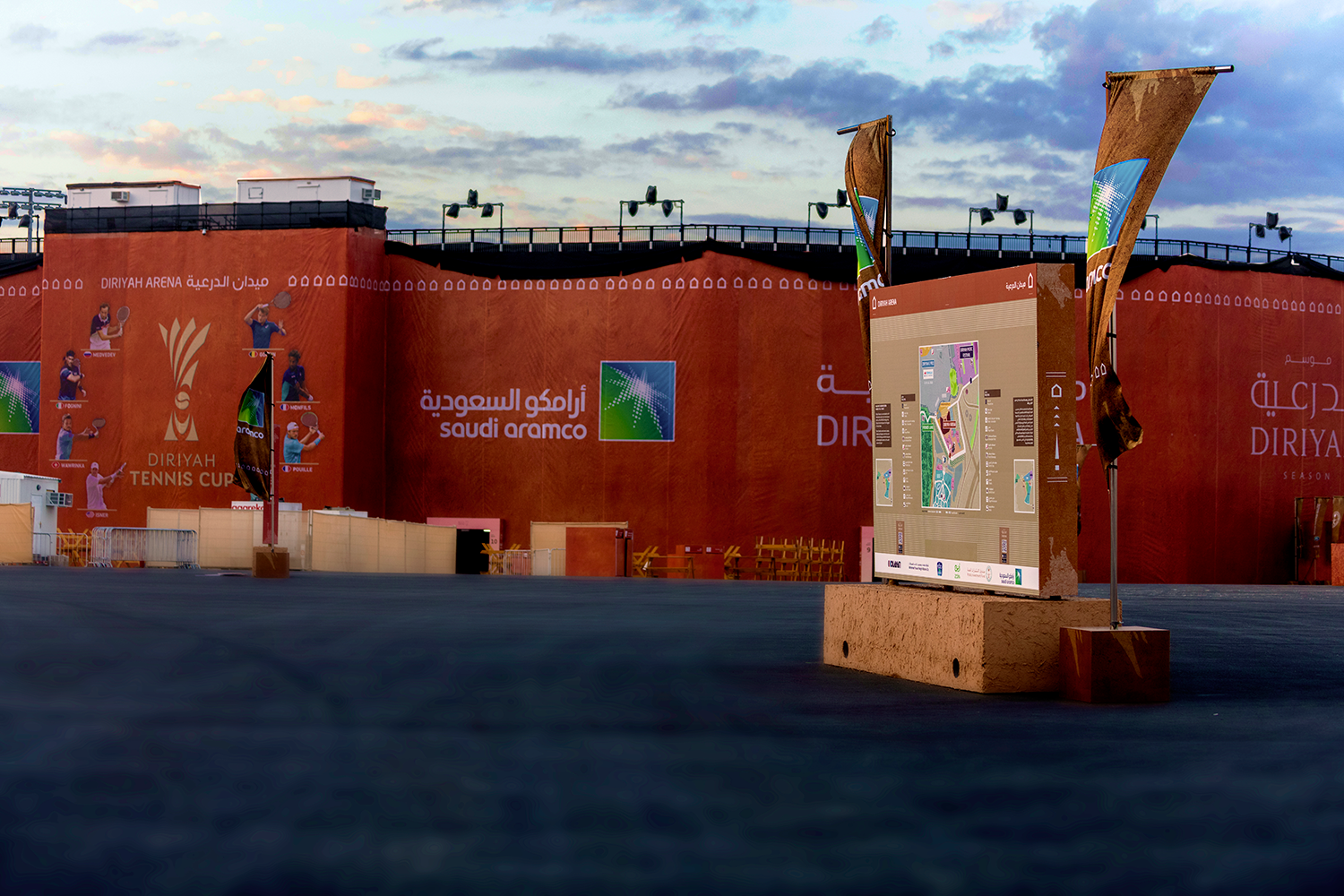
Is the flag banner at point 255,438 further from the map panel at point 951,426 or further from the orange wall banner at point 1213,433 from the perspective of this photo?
the orange wall banner at point 1213,433

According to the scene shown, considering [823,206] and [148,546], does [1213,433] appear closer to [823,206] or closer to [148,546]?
[823,206]

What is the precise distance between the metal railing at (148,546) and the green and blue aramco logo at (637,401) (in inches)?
537

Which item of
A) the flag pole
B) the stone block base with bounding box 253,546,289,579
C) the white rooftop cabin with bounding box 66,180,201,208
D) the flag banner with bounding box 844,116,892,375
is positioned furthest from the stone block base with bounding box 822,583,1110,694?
the white rooftop cabin with bounding box 66,180,201,208

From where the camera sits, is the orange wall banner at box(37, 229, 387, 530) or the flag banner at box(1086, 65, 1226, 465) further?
the orange wall banner at box(37, 229, 387, 530)

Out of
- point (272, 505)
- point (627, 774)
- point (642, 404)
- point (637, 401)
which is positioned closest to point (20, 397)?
point (272, 505)

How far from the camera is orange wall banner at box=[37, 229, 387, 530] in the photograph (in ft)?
140

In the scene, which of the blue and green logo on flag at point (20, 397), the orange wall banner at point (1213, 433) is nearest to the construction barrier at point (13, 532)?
the blue and green logo on flag at point (20, 397)

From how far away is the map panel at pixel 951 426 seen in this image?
36.6ft

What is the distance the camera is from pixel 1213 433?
43.0 m

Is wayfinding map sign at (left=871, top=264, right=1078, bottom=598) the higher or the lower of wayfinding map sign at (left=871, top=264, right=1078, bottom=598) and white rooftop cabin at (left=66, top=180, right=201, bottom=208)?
the lower

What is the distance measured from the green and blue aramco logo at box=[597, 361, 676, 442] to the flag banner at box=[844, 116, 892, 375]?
2887 cm

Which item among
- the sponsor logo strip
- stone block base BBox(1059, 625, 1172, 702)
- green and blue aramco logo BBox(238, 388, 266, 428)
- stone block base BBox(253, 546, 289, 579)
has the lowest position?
stone block base BBox(253, 546, 289, 579)

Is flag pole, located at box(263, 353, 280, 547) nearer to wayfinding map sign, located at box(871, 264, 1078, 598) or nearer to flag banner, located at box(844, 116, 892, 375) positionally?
flag banner, located at box(844, 116, 892, 375)

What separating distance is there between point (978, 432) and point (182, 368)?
125 feet
